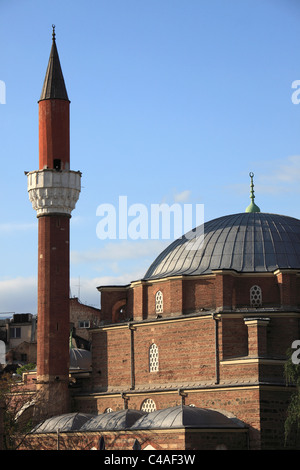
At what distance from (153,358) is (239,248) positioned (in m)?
5.30

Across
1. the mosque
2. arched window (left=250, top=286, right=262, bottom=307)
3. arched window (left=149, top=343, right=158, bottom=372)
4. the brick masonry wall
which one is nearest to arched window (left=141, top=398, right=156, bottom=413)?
the mosque

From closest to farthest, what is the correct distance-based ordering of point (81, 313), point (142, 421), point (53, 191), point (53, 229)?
point (142, 421), point (53, 229), point (53, 191), point (81, 313)

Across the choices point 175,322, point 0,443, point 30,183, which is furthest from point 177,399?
point 30,183

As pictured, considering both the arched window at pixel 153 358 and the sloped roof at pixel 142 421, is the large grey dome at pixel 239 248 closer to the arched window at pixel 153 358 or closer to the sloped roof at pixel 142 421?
the arched window at pixel 153 358

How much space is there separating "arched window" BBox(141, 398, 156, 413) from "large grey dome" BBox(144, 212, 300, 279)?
4840 millimetres

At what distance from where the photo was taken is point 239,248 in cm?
4178

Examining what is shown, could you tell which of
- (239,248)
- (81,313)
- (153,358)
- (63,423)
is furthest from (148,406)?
(81,313)

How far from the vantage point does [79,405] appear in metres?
42.1

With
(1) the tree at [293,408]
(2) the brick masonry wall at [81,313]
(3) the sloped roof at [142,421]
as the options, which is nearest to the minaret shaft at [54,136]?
(3) the sloped roof at [142,421]

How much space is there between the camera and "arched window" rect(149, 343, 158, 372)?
132 feet

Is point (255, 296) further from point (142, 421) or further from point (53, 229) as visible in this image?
point (53, 229)

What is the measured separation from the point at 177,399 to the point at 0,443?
6435mm

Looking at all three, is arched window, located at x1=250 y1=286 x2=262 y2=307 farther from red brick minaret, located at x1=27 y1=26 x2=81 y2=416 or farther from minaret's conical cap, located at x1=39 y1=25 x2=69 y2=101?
minaret's conical cap, located at x1=39 y1=25 x2=69 y2=101
